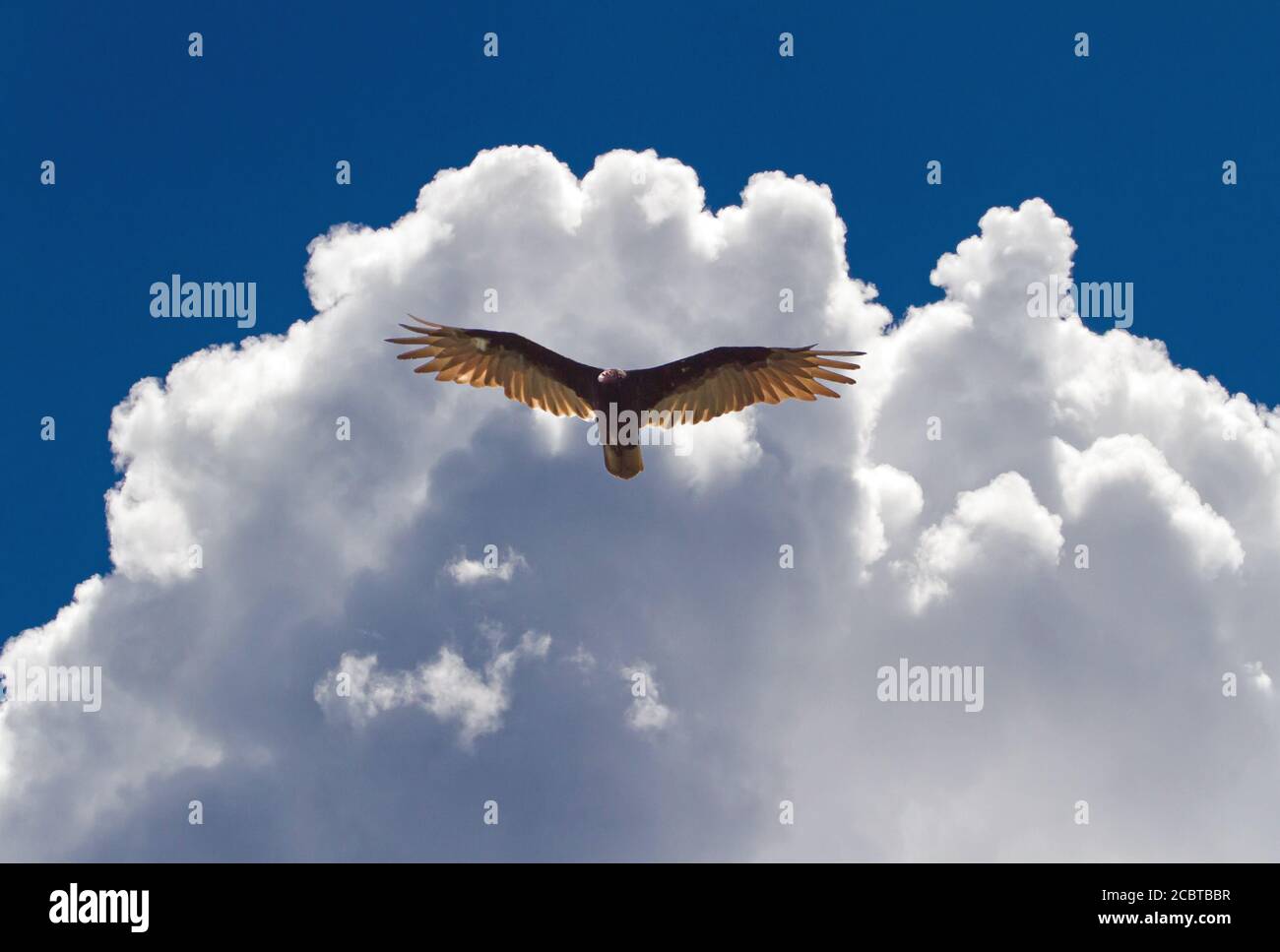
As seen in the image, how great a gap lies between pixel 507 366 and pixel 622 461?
4.48 meters

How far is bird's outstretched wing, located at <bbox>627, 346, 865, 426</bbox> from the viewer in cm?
3647

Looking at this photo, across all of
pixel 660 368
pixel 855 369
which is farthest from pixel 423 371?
pixel 855 369

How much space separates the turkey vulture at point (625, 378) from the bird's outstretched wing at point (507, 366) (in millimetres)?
28

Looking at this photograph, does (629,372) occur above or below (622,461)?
above

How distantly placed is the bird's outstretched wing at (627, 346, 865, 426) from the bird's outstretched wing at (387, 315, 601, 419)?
1.87 m

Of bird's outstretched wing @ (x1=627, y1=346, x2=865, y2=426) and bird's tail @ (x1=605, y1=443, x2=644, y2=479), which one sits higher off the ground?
bird's outstretched wing @ (x1=627, y1=346, x2=865, y2=426)

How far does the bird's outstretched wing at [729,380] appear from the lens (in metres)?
36.5

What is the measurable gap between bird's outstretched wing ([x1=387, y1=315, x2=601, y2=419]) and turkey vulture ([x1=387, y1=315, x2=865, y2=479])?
0.09ft

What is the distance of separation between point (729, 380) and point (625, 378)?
3206 millimetres

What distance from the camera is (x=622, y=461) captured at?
3584cm
